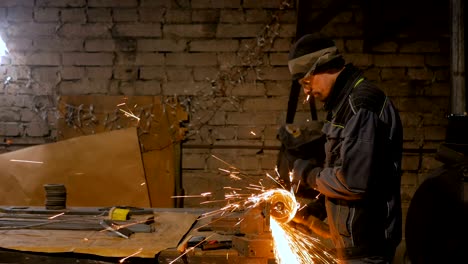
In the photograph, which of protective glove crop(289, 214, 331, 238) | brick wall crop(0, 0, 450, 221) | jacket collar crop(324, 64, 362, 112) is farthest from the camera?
brick wall crop(0, 0, 450, 221)

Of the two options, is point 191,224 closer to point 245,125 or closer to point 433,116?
point 245,125

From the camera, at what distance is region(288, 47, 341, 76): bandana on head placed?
2852 mm

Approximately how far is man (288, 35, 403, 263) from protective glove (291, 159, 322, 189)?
0.11 feet

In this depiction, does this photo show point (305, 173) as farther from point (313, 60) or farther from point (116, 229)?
point (116, 229)

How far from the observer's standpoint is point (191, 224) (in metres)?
3.23

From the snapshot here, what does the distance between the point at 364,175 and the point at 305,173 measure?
0.54 metres

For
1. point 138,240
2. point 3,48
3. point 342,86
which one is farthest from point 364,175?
point 3,48

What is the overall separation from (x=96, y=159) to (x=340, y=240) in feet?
10.6

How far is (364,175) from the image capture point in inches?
98.8

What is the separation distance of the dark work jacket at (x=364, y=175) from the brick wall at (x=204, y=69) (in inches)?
104

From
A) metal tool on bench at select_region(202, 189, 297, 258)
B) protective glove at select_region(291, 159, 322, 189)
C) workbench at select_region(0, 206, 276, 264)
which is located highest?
protective glove at select_region(291, 159, 322, 189)

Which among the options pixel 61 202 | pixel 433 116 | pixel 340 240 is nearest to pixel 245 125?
pixel 433 116

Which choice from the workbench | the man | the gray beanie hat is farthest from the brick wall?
the man

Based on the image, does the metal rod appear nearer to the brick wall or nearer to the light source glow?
the brick wall
